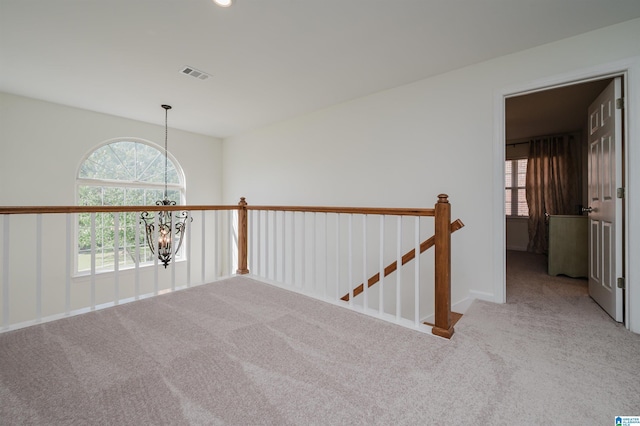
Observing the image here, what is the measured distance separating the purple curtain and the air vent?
6132 mm

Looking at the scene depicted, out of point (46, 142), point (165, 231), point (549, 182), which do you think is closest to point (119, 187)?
point (46, 142)

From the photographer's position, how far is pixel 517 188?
6266mm

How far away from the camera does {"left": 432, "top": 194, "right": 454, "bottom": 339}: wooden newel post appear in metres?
1.91

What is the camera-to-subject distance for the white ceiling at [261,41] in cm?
204

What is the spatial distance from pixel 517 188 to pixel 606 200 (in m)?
4.25

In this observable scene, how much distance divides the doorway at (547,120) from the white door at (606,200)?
0.49 feet

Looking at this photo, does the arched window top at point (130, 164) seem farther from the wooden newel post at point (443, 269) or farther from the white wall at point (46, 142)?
the wooden newel post at point (443, 269)

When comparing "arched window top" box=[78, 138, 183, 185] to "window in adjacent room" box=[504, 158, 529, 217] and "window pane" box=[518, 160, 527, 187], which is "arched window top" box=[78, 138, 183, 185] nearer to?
"window in adjacent room" box=[504, 158, 529, 217]

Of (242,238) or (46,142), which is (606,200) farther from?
(46,142)

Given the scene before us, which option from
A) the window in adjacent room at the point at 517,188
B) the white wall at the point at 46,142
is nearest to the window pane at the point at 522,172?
the window in adjacent room at the point at 517,188

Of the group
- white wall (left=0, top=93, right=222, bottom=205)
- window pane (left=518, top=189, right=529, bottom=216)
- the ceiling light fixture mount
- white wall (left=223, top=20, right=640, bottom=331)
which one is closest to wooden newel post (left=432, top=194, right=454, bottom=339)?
white wall (left=223, top=20, right=640, bottom=331)

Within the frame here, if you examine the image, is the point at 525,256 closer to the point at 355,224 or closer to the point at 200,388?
the point at 355,224

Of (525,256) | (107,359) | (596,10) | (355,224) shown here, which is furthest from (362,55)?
(525,256)

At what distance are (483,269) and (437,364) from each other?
158 centimetres
